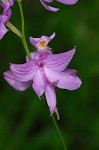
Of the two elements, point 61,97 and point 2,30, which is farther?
point 61,97

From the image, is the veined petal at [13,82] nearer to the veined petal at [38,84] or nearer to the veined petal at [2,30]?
the veined petal at [38,84]

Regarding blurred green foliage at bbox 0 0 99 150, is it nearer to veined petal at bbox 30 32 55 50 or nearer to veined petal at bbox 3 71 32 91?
veined petal at bbox 3 71 32 91

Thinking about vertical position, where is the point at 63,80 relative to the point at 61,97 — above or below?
above

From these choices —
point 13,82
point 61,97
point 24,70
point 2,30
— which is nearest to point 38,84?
point 24,70

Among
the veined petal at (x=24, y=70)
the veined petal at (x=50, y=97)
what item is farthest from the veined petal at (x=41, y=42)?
the veined petal at (x=50, y=97)

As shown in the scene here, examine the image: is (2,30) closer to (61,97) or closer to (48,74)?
(48,74)

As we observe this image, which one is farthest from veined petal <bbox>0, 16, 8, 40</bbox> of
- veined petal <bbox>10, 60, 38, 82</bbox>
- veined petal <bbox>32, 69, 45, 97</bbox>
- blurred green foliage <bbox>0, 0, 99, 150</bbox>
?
blurred green foliage <bbox>0, 0, 99, 150</bbox>
